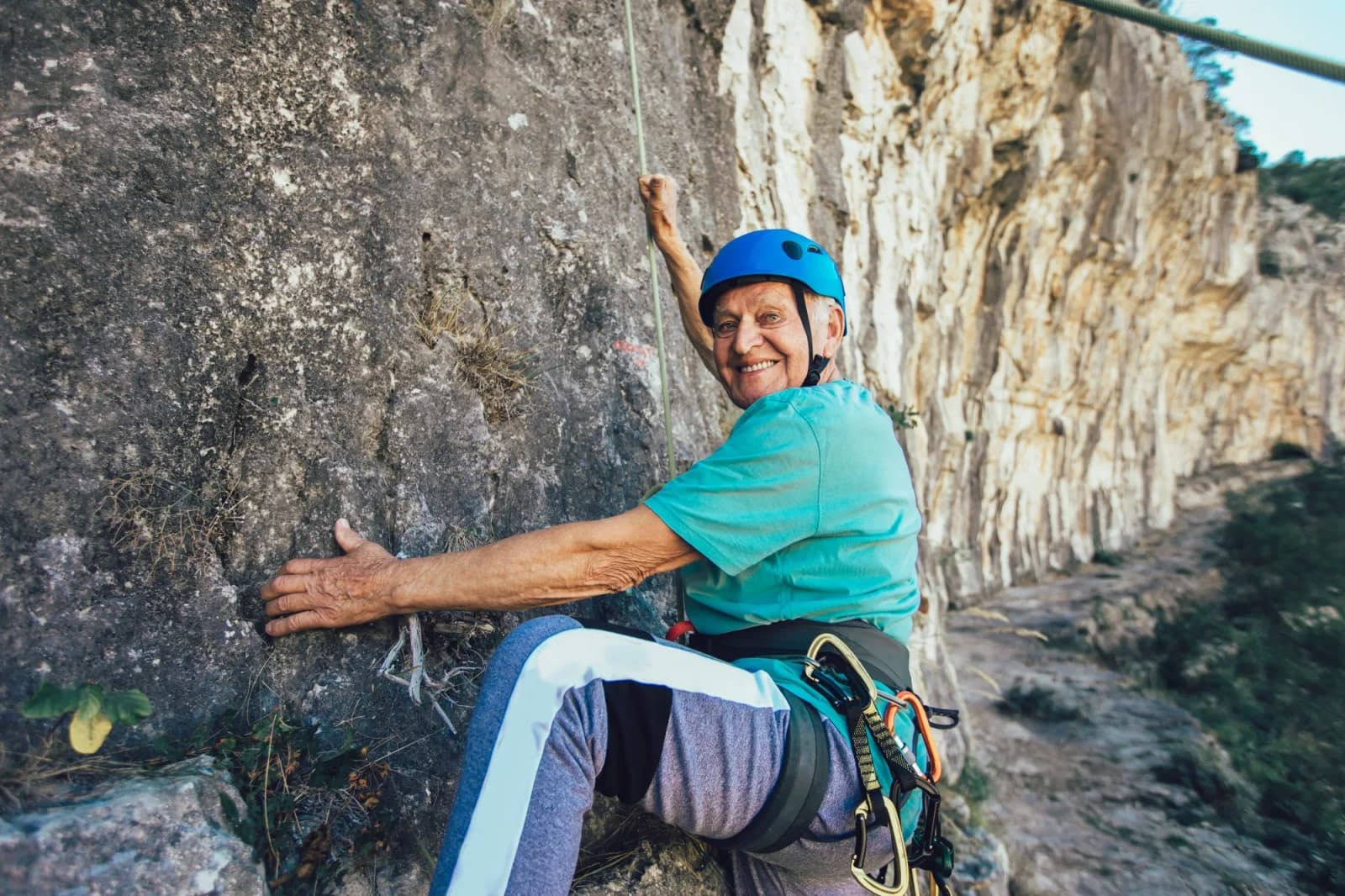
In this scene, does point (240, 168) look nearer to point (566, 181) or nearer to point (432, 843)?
point (566, 181)

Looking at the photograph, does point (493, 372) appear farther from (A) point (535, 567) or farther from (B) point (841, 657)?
(B) point (841, 657)

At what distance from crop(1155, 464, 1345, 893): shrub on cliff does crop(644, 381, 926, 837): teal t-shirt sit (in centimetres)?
715

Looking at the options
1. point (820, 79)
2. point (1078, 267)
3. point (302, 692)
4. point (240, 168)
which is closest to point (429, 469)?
point (302, 692)

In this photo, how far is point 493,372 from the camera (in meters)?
3.24

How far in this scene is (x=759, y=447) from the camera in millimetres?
2297

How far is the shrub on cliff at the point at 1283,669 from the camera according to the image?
834cm

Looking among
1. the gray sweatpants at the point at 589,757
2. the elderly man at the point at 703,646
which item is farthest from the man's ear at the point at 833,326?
the gray sweatpants at the point at 589,757

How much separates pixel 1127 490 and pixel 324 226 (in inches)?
958

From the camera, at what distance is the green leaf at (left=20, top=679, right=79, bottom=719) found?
5.73ft

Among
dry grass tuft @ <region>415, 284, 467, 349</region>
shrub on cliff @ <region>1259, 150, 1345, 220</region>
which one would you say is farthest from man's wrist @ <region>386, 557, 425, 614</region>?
shrub on cliff @ <region>1259, 150, 1345, 220</region>

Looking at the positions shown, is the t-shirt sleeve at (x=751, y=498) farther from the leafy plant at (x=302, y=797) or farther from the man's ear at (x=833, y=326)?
the leafy plant at (x=302, y=797)

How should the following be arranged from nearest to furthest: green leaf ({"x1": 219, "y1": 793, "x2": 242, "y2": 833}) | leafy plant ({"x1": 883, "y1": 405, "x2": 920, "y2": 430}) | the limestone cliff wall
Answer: green leaf ({"x1": 219, "y1": 793, "x2": 242, "y2": 833}), the limestone cliff wall, leafy plant ({"x1": 883, "y1": 405, "x2": 920, "y2": 430})

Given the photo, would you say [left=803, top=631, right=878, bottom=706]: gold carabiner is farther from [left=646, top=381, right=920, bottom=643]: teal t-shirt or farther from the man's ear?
the man's ear

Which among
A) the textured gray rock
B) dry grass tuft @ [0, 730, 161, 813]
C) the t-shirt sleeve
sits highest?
the t-shirt sleeve
